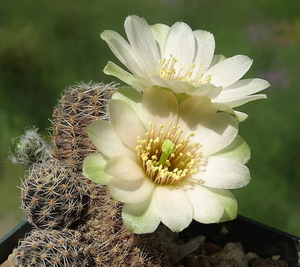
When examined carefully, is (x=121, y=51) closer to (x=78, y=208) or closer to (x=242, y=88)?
(x=242, y=88)

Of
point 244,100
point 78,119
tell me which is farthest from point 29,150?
point 244,100

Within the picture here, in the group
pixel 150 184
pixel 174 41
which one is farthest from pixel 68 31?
pixel 150 184

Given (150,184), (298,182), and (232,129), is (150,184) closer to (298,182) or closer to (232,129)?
(232,129)

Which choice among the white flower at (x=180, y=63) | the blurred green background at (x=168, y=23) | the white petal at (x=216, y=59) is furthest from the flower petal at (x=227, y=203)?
the blurred green background at (x=168, y=23)

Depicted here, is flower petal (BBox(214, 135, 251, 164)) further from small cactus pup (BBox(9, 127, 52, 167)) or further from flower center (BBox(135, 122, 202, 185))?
small cactus pup (BBox(9, 127, 52, 167))

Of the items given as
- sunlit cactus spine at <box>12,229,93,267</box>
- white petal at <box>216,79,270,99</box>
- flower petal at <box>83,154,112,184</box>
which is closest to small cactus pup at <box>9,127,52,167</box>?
sunlit cactus spine at <box>12,229,93,267</box>

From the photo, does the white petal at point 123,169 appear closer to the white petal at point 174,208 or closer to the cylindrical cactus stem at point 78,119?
the white petal at point 174,208
